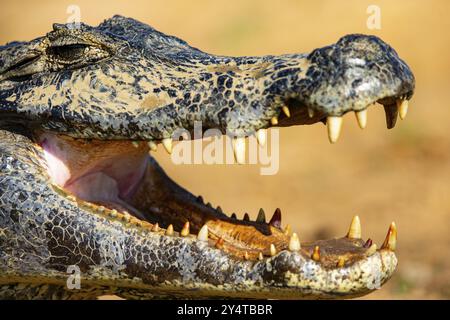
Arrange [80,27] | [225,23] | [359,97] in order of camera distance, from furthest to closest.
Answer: [225,23], [80,27], [359,97]

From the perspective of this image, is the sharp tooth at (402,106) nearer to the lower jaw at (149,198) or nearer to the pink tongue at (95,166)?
the lower jaw at (149,198)

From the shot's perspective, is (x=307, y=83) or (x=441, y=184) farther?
(x=441, y=184)

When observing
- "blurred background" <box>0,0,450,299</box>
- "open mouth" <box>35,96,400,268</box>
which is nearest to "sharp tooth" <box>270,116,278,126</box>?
"open mouth" <box>35,96,400,268</box>

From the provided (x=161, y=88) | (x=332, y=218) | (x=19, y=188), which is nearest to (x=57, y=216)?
(x=19, y=188)

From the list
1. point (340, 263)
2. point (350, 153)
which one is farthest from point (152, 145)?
point (350, 153)

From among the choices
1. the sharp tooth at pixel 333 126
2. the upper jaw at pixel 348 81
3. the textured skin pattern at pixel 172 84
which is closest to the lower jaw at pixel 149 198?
the textured skin pattern at pixel 172 84

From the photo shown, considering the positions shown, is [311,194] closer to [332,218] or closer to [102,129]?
[332,218]
